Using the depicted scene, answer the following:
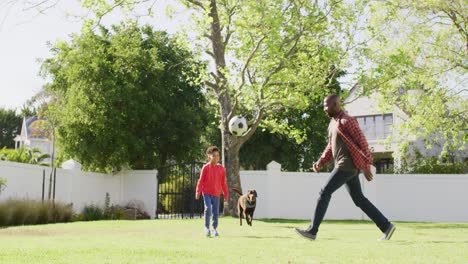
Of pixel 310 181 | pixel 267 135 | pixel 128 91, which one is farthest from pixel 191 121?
pixel 267 135

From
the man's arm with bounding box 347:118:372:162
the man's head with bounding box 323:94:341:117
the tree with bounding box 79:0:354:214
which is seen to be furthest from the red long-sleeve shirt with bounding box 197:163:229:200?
the tree with bounding box 79:0:354:214

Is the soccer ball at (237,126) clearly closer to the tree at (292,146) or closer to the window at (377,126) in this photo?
the tree at (292,146)

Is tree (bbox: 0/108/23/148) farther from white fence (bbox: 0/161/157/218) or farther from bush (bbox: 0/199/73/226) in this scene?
bush (bbox: 0/199/73/226)

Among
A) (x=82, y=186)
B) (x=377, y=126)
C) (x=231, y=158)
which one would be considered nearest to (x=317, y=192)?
(x=231, y=158)

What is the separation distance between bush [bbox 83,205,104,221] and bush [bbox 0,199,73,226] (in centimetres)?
159

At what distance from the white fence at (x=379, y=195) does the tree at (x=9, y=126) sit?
5263 cm

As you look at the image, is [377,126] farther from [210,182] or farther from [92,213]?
[210,182]

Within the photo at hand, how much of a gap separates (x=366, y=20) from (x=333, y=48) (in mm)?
1435

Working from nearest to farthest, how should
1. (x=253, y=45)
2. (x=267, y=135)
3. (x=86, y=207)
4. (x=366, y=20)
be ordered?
(x=253, y=45), (x=366, y=20), (x=86, y=207), (x=267, y=135)

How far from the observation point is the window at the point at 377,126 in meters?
44.1

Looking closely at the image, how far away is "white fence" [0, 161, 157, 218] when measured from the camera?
17016mm

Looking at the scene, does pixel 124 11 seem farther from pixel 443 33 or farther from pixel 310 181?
pixel 443 33

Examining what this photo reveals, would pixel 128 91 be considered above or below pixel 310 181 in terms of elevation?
above

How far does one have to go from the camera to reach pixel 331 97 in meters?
8.02
